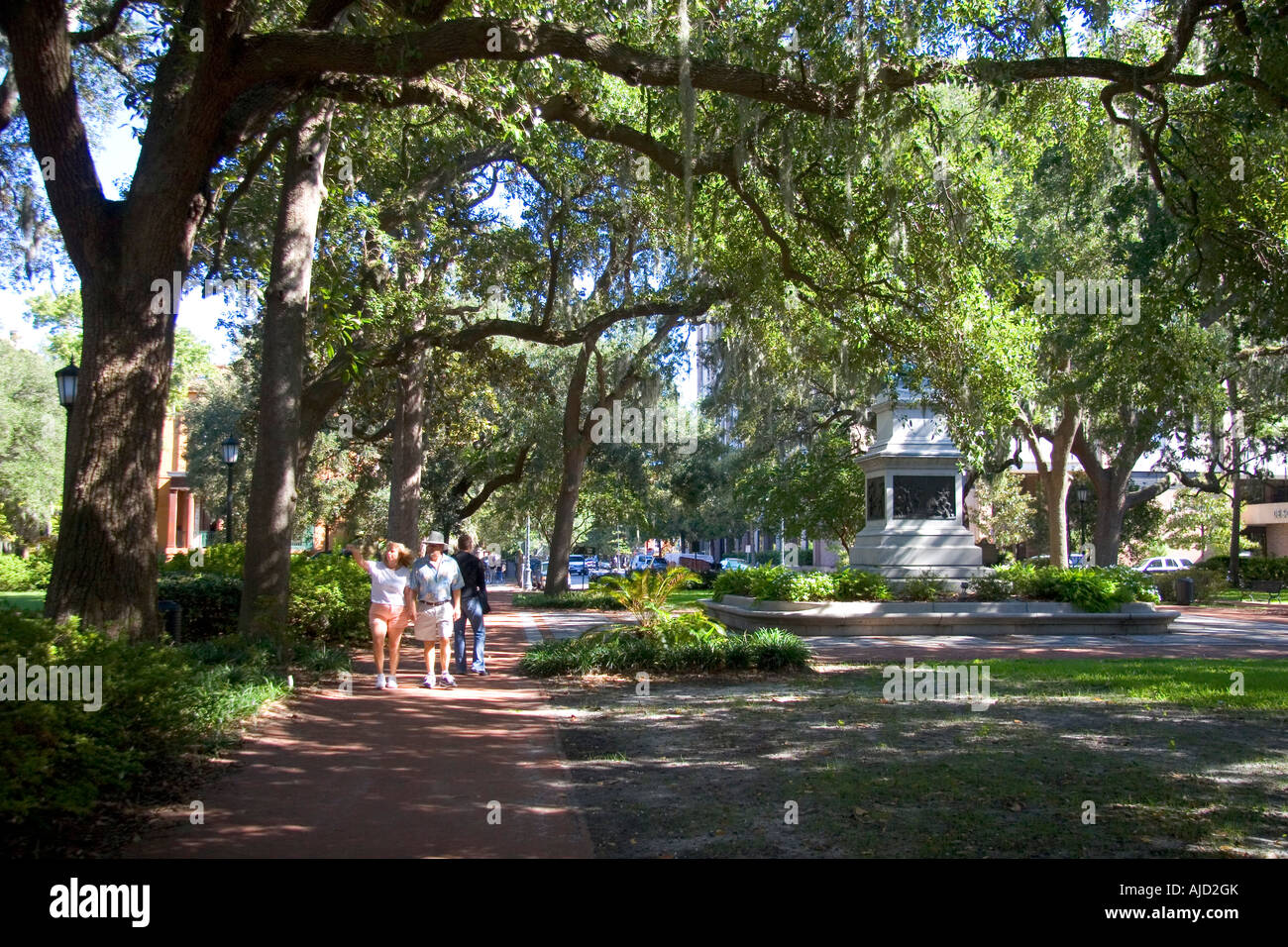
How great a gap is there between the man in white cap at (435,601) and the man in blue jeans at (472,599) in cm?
85

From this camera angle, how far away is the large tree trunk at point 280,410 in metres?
12.5

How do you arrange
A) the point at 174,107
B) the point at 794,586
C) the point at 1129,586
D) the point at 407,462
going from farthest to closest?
the point at 407,462, the point at 1129,586, the point at 794,586, the point at 174,107

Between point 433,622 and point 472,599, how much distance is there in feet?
5.17

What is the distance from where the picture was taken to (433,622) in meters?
11.9

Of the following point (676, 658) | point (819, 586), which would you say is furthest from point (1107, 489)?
point (676, 658)

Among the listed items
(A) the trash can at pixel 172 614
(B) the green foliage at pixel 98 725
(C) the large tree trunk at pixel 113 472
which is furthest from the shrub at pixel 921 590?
(C) the large tree trunk at pixel 113 472

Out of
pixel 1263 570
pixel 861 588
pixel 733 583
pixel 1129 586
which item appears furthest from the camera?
pixel 1263 570

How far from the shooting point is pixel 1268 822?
5.66 metres

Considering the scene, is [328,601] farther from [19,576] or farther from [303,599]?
[19,576]

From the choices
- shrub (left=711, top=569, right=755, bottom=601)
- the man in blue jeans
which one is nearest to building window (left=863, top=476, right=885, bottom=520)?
shrub (left=711, top=569, right=755, bottom=601)

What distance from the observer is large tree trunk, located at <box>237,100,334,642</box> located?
1254 cm

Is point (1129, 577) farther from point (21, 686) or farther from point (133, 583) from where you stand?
point (21, 686)

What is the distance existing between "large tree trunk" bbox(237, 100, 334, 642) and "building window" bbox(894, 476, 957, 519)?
1315 cm
